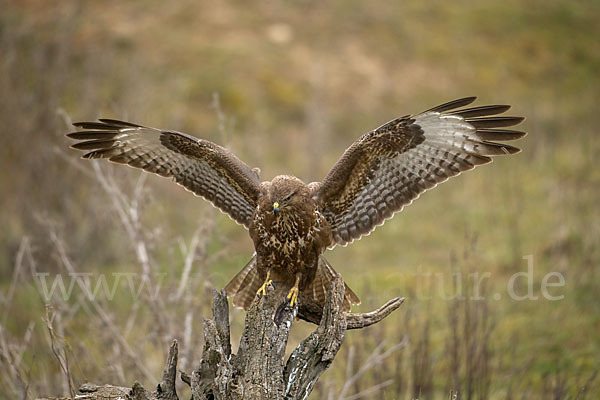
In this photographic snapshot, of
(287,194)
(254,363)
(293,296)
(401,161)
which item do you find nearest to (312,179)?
(401,161)

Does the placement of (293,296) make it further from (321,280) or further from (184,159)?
(184,159)

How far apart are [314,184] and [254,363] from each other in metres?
1.95

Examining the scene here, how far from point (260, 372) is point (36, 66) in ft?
27.8

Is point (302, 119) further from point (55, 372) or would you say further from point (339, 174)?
point (339, 174)

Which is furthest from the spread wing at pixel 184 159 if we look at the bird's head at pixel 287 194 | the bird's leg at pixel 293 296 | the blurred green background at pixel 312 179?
the bird's leg at pixel 293 296

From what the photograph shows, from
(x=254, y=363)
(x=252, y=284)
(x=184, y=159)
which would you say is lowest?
(x=254, y=363)

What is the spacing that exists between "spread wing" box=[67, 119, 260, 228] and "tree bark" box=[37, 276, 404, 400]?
1.59m

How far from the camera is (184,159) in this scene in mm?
5691

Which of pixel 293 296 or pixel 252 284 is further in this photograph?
pixel 252 284

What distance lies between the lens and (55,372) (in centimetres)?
839

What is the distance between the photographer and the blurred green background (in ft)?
20.8

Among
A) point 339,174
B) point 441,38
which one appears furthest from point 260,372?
point 441,38

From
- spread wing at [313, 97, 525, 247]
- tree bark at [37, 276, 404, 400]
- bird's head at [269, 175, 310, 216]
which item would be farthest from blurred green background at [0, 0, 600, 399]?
bird's head at [269, 175, 310, 216]

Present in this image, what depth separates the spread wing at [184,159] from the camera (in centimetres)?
552
